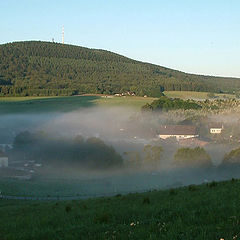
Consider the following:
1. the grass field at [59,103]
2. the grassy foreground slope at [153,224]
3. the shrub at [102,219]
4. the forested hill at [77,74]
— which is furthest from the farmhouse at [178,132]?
the forested hill at [77,74]

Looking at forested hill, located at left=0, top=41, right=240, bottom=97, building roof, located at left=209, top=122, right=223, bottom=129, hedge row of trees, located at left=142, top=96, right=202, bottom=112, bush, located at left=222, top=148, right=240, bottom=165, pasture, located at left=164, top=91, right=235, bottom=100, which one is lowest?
bush, located at left=222, top=148, right=240, bottom=165

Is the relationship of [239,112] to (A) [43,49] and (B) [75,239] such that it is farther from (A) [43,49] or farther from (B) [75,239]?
(A) [43,49]

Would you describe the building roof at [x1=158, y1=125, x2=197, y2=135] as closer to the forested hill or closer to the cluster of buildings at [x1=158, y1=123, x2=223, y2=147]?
the cluster of buildings at [x1=158, y1=123, x2=223, y2=147]

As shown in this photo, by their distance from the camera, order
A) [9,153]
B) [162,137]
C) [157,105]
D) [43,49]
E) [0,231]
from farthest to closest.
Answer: [43,49] → [157,105] → [162,137] → [9,153] → [0,231]

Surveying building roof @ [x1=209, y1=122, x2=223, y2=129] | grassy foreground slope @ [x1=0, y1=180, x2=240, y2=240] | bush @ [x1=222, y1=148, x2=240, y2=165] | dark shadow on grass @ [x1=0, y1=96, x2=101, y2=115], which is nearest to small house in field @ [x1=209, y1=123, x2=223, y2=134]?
building roof @ [x1=209, y1=122, x2=223, y2=129]

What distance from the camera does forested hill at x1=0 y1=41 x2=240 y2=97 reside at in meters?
105

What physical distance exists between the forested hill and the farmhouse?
4429 cm

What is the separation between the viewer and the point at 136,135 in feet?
183

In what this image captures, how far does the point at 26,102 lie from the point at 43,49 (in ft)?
243

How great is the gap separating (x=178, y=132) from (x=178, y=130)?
0.74 meters

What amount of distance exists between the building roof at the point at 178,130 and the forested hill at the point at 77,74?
145ft

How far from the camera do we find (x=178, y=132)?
53.1 m

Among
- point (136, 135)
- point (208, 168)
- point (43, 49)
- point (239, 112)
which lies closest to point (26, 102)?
point (136, 135)

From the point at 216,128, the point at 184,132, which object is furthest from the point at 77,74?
the point at 184,132
